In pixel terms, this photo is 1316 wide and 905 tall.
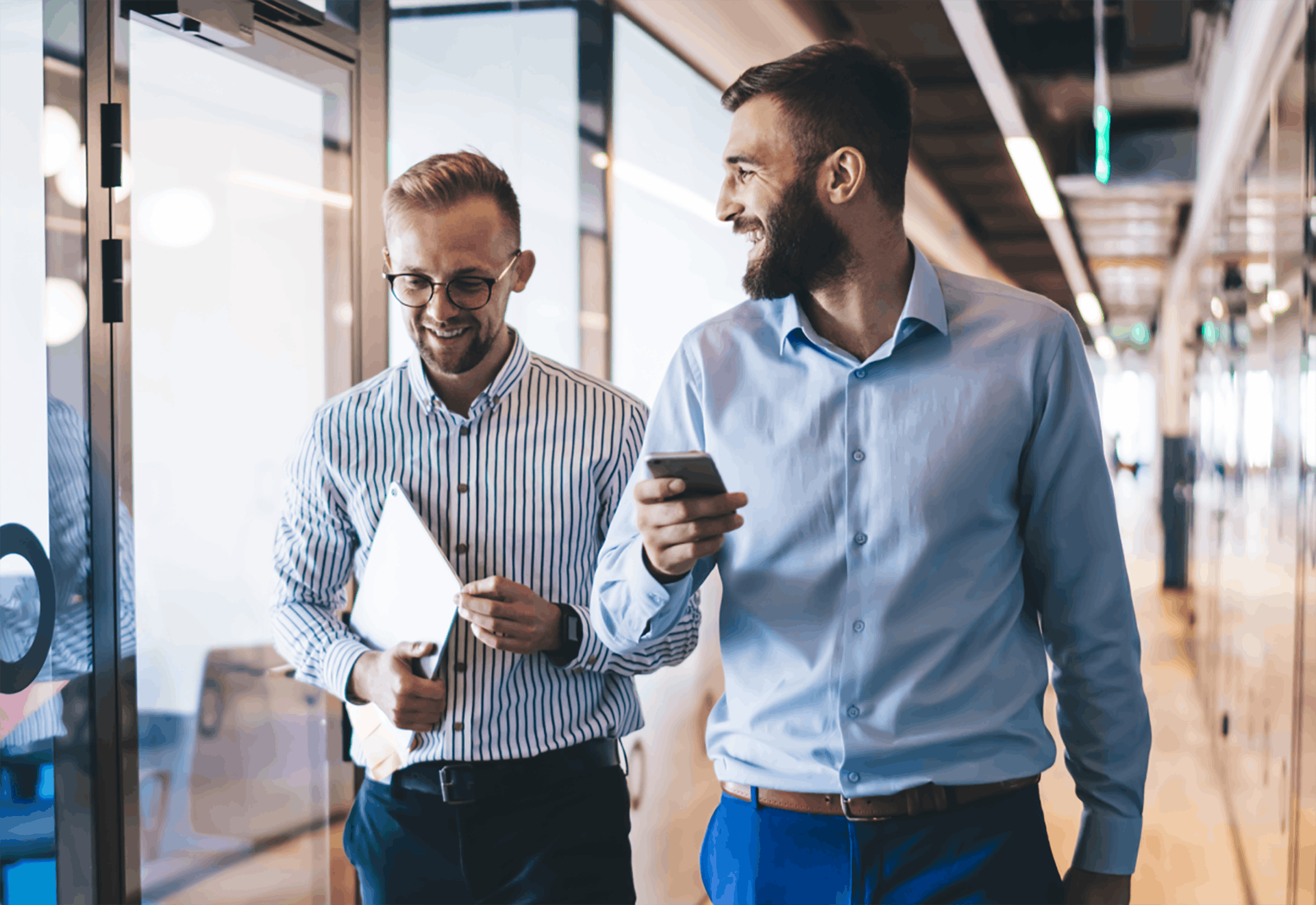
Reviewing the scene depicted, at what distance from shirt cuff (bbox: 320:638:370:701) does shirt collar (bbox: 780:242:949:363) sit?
79 cm

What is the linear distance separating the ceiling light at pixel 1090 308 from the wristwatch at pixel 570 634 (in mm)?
16018

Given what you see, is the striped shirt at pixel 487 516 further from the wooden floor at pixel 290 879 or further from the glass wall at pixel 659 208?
the glass wall at pixel 659 208

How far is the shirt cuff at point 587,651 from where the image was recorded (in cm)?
164

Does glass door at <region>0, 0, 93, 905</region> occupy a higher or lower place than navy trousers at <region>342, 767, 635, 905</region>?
higher

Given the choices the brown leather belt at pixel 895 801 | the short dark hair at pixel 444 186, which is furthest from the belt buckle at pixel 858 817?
the short dark hair at pixel 444 186

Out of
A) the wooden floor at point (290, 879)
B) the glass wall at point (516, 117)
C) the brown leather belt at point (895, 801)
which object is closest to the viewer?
the brown leather belt at point (895, 801)

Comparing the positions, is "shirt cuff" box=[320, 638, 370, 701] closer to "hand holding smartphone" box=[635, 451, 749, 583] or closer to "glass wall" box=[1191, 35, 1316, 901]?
"hand holding smartphone" box=[635, 451, 749, 583]

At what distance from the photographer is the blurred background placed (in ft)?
5.86

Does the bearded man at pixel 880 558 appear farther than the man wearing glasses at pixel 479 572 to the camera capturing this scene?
No

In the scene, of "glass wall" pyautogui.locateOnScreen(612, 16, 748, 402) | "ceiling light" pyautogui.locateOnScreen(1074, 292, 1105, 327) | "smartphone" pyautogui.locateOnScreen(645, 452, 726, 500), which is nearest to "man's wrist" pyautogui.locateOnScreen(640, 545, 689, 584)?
"smartphone" pyautogui.locateOnScreen(645, 452, 726, 500)

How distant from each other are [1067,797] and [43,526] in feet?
14.6

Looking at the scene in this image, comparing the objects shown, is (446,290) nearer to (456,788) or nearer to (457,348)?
(457,348)

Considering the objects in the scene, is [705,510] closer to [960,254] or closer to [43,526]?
[43,526]

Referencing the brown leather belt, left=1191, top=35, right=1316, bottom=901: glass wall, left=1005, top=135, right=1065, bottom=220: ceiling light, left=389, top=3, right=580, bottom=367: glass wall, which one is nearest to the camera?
the brown leather belt
